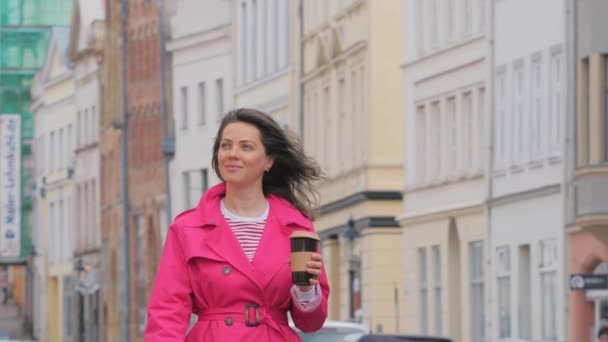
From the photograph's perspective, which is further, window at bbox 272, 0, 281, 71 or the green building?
the green building

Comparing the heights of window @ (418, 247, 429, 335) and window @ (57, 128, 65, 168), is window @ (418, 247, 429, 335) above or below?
below

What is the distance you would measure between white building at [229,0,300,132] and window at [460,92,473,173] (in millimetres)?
13103

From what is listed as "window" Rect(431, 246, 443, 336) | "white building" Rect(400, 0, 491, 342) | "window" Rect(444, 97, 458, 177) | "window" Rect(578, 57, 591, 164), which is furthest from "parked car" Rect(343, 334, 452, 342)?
"window" Rect(431, 246, 443, 336)

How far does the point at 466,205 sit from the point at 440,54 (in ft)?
12.0

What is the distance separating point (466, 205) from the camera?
46.9 metres

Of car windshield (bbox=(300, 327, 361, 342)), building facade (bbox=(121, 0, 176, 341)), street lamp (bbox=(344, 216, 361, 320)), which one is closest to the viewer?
car windshield (bbox=(300, 327, 361, 342))

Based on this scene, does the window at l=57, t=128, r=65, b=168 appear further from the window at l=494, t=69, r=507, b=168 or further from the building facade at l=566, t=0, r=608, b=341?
the building facade at l=566, t=0, r=608, b=341

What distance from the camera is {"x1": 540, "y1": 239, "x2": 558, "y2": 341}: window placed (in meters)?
41.3

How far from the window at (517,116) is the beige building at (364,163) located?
8.36 meters

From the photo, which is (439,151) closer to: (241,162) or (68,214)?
(241,162)

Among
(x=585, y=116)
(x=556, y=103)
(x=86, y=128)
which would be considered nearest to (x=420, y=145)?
(x=556, y=103)

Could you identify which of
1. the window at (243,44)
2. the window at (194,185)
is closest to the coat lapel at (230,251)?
the window at (243,44)

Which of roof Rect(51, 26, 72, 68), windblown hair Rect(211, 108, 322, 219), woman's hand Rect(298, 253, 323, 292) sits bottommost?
woman's hand Rect(298, 253, 323, 292)

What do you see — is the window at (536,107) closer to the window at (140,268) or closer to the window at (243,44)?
the window at (243,44)
